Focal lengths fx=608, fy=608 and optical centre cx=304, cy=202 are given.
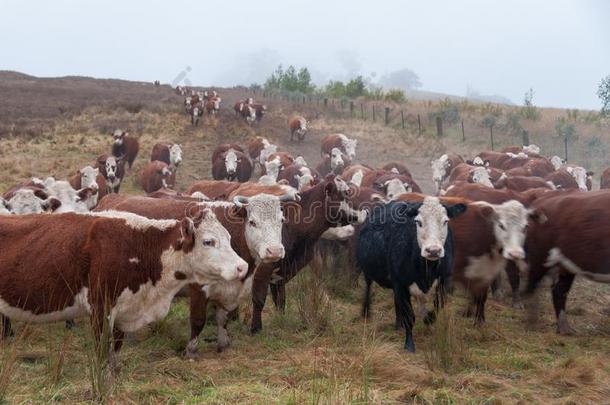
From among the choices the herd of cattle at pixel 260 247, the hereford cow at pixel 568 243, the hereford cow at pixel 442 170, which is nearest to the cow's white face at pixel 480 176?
the herd of cattle at pixel 260 247

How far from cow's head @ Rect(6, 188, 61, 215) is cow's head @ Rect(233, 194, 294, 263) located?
3911mm

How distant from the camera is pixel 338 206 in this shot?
820cm

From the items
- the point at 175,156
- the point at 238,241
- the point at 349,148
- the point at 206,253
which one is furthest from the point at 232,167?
the point at 206,253

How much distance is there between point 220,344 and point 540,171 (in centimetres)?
1269

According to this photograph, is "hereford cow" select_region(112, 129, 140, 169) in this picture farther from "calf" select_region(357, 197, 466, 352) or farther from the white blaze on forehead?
the white blaze on forehead

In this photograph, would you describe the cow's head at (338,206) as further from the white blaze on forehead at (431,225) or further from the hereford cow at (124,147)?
the hereford cow at (124,147)

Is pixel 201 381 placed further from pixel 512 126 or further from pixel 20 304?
pixel 512 126

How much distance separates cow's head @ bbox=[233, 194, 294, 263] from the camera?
656cm

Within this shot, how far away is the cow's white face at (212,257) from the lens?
5573 mm

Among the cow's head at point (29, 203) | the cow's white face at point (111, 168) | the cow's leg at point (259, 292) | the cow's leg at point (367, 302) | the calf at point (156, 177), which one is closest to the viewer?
the cow's leg at point (259, 292)

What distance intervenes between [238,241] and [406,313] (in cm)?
203

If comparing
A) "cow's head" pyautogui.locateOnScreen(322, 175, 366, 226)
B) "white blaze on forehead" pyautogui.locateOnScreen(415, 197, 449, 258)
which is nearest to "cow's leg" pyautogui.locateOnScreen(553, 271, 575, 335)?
"white blaze on forehead" pyautogui.locateOnScreen(415, 197, 449, 258)

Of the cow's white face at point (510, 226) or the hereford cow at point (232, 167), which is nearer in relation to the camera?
the cow's white face at point (510, 226)

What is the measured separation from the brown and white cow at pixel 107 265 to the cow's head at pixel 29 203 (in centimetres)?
361
